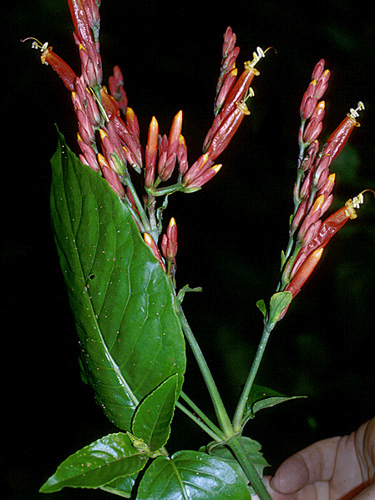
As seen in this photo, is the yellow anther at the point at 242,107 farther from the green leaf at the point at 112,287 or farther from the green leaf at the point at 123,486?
the green leaf at the point at 123,486

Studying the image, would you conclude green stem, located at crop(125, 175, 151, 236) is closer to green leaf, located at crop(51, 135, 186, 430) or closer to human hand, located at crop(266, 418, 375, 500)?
green leaf, located at crop(51, 135, 186, 430)

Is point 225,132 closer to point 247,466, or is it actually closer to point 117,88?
point 117,88

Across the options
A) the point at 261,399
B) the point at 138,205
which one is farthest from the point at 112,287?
the point at 261,399

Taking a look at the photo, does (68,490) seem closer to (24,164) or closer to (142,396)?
(142,396)

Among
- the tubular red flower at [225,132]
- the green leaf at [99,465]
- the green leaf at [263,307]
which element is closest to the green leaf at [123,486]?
the green leaf at [99,465]

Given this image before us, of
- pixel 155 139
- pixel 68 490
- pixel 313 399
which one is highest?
pixel 155 139

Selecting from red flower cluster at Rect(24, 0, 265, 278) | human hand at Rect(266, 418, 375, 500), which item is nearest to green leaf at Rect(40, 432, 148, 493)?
red flower cluster at Rect(24, 0, 265, 278)

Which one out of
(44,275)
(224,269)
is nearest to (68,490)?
(44,275)
